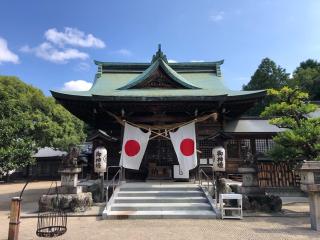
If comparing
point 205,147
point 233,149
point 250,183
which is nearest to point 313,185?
point 250,183

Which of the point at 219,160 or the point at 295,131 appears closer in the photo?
the point at 219,160

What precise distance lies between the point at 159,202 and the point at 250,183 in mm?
3725

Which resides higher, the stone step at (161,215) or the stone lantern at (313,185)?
the stone lantern at (313,185)

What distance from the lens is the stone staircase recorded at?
962 cm

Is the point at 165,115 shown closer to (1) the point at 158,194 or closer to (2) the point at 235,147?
(1) the point at 158,194

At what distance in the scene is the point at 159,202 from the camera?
10.8 m

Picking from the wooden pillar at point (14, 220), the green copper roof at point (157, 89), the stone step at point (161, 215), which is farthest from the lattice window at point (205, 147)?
the wooden pillar at point (14, 220)

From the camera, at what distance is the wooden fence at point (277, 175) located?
15855 millimetres

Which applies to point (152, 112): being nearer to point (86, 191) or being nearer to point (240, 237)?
point (86, 191)

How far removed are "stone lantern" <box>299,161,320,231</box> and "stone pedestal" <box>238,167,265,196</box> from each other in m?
2.60

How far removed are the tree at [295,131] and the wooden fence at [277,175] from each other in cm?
393

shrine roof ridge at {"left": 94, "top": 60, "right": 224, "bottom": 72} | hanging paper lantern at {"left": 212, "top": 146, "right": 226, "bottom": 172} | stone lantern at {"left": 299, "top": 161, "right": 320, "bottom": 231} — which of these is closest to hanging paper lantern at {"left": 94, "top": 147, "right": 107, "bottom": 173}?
hanging paper lantern at {"left": 212, "top": 146, "right": 226, "bottom": 172}

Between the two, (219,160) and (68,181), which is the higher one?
(219,160)

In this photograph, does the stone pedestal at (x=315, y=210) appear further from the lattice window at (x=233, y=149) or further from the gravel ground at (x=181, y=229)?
the lattice window at (x=233, y=149)
